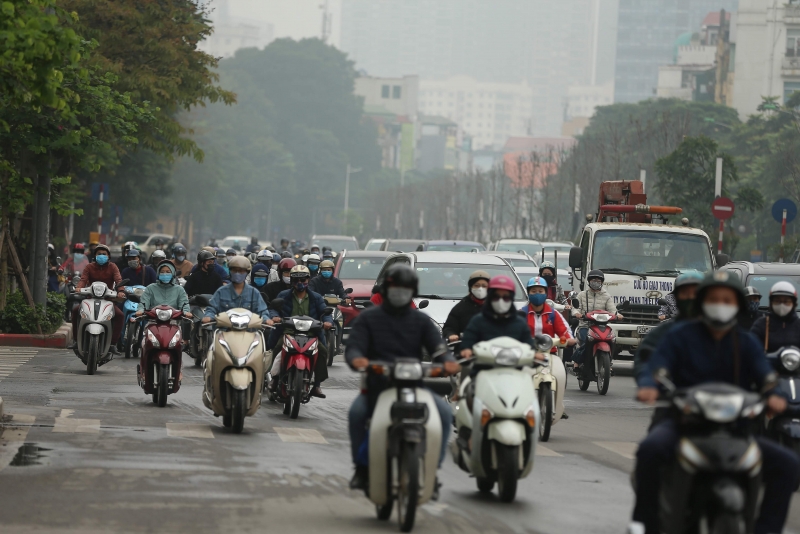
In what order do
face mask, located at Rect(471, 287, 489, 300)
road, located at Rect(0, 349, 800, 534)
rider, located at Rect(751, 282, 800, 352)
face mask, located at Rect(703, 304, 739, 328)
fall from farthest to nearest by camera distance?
face mask, located at Rect(471, 287, 489, 300), rider, located at Rect(751, 282, 800, 352), road, located at Rect(0, 349, 800, 534), face mask, located at Rect(703, 304, 739, 328)

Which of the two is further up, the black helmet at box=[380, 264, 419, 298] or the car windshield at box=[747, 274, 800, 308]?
the black helmet at box=[380, 264, 419, 298]

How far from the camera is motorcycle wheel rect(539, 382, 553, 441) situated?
13.2 meters

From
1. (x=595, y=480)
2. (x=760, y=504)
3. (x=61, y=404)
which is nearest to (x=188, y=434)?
(x=61, y=404)

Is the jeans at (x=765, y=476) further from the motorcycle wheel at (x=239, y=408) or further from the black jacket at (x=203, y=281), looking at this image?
the black jacket at (x=203, y=281)

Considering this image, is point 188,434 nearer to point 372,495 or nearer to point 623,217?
point 372,495

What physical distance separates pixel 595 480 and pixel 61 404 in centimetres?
622

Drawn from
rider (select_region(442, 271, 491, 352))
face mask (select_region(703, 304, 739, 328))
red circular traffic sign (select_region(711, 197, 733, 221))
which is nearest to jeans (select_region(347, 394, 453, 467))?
face mask (select_region(703, 304, 739, 328))

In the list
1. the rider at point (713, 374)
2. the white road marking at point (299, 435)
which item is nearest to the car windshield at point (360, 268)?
the white road marking at point (299, 435)

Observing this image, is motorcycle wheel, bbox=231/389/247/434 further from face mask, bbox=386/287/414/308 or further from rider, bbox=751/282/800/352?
rider, bbox=751/282/800/352

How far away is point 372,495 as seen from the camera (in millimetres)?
8531

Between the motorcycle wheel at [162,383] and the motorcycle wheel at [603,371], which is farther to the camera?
the motorcycle wheel at [603,371]

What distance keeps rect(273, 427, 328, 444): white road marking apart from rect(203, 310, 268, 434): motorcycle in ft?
1.27

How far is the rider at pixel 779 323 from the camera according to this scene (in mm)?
10969

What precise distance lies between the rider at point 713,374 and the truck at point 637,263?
15.0m
